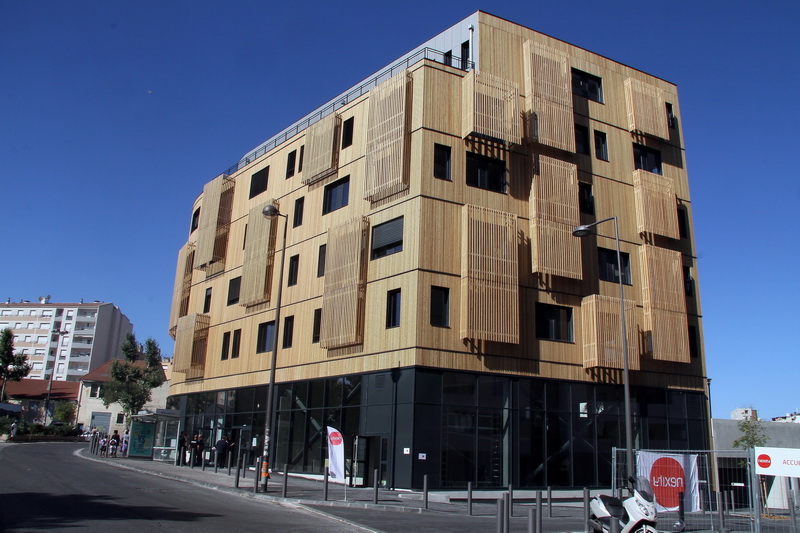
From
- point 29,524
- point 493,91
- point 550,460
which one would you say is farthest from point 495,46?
point 29,524

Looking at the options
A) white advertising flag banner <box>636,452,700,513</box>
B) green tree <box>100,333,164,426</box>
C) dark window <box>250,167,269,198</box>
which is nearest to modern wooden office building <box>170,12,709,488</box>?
dark window <box>250,167,269,198</box>

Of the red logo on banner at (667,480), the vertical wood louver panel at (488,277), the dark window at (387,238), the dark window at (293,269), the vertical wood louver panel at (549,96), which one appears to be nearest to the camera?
the red logo on banner at (667,480)

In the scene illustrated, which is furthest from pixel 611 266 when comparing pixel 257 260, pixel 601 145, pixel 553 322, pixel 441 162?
pixel 257 260

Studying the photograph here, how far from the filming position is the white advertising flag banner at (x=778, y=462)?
13.0m

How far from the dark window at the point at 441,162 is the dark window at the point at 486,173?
0.95 m

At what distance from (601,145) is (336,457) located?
20307 mm

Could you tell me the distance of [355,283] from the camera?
26.9 m

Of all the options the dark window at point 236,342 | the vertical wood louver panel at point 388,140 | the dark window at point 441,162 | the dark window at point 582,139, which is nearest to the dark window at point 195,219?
the dark window at point 236,342

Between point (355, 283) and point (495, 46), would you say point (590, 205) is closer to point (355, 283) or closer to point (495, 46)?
point (495, 46)

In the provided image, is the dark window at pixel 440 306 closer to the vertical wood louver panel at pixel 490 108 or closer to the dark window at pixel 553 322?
the dark window at pixel 553 322

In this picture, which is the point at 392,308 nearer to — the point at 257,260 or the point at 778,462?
the point at 257,260

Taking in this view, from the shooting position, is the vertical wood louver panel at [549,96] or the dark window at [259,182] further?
the dark window at [259,182]

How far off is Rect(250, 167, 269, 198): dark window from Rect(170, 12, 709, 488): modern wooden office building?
2019mm

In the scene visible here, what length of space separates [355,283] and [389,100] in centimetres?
775
